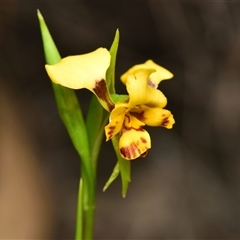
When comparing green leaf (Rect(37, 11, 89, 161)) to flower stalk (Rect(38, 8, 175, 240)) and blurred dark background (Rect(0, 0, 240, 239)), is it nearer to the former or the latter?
flower stalk (Rect(38, 8, 175, 240))

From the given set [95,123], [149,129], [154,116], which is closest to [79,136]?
[95,123]

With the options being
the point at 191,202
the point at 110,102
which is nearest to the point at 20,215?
the point at 191,202

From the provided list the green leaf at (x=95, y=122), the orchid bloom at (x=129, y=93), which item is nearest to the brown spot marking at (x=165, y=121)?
the orchid bloom at (x=129, y=93)

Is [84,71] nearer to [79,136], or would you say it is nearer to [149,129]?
[79,136]

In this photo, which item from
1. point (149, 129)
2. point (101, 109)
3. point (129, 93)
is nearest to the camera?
point (129, 93)

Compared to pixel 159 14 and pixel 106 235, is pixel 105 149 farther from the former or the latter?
pixel 159 14

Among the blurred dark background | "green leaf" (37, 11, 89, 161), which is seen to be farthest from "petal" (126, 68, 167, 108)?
the blurred dark background
